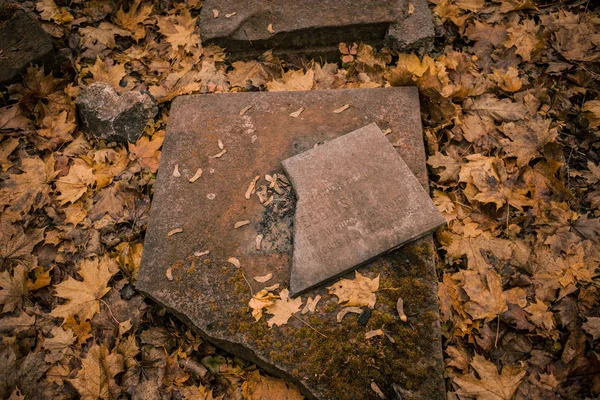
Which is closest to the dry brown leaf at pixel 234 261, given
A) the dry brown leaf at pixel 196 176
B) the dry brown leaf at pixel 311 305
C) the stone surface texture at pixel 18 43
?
the dry brown leaf at pixel 311 305

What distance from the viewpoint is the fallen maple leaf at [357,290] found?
1999 mm

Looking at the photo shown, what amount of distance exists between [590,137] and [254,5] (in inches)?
104

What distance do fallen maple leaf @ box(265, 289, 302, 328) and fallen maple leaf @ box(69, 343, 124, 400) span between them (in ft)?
2.95

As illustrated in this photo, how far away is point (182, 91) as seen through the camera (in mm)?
3035

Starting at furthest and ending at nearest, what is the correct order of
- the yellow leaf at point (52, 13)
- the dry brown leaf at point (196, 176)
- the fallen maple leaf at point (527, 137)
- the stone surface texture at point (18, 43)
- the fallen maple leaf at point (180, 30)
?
the yellow leaf at point (52, 13)
the fallen maple leaf at point (180, 30)
the stone surface texture at point (18, 43)
the fallen maple leaf at point (527, 137)
the dry brown leaf at point (196, 176)

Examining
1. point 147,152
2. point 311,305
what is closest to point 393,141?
point 311,305

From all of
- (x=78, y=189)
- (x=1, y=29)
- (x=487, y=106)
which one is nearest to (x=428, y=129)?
(x=487, y=106)

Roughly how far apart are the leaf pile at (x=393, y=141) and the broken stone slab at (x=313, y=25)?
4.1 inches

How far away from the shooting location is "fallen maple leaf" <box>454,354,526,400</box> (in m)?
1.90

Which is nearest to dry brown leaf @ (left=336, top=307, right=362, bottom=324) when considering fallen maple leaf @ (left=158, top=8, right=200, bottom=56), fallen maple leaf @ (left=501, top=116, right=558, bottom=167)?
fallen maple leaf @ (left=501, top=116, right=558, bottom=167)

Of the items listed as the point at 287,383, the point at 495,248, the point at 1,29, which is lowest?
the point at 287,383

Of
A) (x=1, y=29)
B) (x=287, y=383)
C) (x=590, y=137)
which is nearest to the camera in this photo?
(x=287, y=383)

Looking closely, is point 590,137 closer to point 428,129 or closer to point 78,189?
point 428,129

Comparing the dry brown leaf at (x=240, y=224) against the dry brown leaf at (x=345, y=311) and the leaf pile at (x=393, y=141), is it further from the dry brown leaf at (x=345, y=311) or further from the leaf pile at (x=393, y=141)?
the dry brown leaf at (x=345, y=311)
